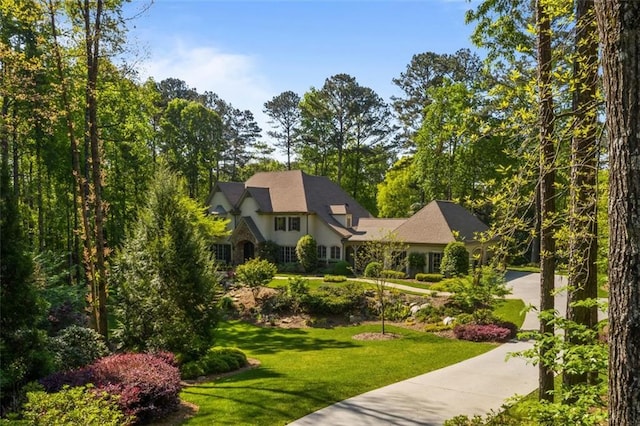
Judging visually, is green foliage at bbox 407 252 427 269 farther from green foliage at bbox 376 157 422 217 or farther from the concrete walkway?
the concrete walkway

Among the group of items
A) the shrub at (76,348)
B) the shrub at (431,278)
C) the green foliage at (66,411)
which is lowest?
the shrub at (431,278)

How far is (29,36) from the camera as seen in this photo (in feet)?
68.7

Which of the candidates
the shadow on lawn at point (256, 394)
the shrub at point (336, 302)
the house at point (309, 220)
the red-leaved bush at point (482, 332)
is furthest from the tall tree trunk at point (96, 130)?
the house at point (309, 220)

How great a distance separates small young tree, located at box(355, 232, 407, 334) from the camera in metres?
18.5

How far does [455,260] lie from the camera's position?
27.5m

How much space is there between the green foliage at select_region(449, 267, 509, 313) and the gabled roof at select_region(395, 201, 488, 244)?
396 inches

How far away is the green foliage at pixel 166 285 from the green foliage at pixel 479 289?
417 inches

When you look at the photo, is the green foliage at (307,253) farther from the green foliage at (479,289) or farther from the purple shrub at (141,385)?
the purple shrub at (141,385)

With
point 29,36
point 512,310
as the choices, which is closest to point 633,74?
point 512,310

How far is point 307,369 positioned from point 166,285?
4.70 meters

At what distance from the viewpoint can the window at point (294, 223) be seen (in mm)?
35031

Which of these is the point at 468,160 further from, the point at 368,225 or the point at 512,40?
the point at 512,40

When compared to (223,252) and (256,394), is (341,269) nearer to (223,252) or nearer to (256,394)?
(223,252)

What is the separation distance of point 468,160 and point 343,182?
52.2 ft
